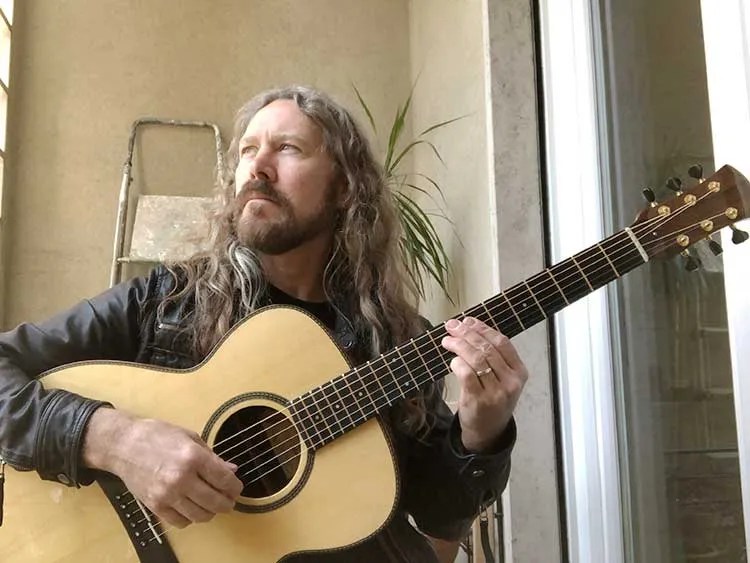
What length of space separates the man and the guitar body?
1.6 inches

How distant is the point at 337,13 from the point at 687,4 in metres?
1.61

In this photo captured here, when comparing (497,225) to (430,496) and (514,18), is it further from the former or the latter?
(430,496)

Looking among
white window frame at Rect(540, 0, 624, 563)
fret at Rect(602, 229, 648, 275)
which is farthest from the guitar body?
white window frame at Rect(540, 0, 624, 563)

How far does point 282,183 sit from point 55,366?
20.2 inches

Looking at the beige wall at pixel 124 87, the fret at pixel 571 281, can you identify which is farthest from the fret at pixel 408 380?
the beige wall at pixel 124 87

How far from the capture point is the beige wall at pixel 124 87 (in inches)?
88.9

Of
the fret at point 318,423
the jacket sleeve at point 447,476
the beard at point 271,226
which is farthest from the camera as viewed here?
the beard at point 271,226

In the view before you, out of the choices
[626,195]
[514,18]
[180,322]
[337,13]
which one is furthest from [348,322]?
[337,13]

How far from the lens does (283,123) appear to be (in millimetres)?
1370

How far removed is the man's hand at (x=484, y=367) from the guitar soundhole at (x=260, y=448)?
0.87 ft

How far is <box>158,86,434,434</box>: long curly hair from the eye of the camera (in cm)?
120

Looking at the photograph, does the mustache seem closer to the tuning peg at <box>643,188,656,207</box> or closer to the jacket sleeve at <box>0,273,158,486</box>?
the jacket sleeve at <box>0,273,158,486</box>

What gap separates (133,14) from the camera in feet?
8.05

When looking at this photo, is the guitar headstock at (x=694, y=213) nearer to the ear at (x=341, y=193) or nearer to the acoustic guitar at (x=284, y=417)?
the acoustic guitar at (x=284, y=417)
